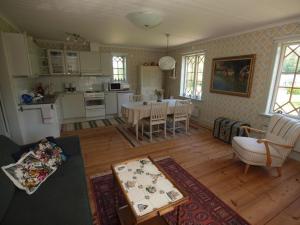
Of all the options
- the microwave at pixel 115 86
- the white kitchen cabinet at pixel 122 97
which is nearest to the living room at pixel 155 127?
the white kitchen cabinet at pixel 122 97

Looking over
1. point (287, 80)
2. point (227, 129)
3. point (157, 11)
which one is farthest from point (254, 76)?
point (157, 11)

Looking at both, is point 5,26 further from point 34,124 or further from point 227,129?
point 227,129

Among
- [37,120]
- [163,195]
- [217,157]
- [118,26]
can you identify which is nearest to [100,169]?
[163,195]

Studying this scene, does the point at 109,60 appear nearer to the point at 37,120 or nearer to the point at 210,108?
the point at 37,120

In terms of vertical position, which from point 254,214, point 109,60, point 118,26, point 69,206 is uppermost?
point 118,26

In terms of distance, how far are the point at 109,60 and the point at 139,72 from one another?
46.6 inches

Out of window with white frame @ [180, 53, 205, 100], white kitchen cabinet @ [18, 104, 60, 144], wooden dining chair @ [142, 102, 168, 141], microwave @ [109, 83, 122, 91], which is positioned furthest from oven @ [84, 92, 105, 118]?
window with white frame @ [180, 53, 205, 100]

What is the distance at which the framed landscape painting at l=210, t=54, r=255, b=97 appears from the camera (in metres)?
3.54

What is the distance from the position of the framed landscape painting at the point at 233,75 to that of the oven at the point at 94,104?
11.2 feet

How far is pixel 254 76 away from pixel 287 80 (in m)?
0.56

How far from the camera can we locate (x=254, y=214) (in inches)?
72.2

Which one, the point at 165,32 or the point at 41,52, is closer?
the point at 165,32

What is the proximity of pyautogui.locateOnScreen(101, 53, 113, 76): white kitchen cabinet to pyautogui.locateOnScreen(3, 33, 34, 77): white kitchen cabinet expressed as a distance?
8.11 feet

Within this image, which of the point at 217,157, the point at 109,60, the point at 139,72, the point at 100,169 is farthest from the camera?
the point at 139,72
